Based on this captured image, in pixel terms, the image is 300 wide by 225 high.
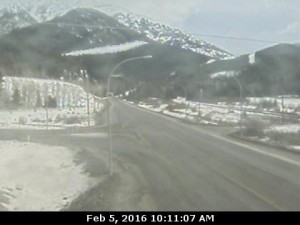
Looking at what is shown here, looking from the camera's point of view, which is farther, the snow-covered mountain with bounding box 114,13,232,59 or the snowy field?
the snowy field

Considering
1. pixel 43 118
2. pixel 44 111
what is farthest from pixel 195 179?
pixel 44 111

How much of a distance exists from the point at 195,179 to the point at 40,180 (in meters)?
5.47

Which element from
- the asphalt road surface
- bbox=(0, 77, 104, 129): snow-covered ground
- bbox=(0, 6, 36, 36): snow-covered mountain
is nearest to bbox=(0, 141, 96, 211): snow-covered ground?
the asphalt road surface

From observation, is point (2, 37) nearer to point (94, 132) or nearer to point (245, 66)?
point (94, 132)

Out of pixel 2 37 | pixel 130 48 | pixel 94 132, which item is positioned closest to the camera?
pixel 2 37

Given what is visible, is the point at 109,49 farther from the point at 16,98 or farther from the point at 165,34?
the point at 16,98

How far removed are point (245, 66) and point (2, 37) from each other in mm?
40979

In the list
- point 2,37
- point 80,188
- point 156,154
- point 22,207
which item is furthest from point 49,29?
point 156,154

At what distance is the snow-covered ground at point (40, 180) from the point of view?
11.6 meters

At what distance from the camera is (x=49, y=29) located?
994 centimetres
